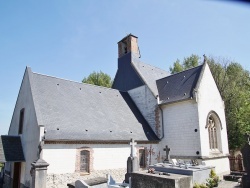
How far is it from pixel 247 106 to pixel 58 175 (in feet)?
57.3

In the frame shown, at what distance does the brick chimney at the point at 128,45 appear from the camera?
21517 mm

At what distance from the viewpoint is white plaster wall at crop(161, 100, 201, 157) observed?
14.4 metres

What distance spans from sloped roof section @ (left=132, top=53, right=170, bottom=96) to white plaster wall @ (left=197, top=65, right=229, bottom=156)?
3.82 meters

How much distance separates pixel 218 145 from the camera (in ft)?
53.1

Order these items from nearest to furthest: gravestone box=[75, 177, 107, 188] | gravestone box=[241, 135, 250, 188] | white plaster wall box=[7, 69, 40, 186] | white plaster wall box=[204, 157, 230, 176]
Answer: gravestone box=[241, 135, 250, 188] → gravestone box=[75, 177, 107, 188] → white plaster wall box=[7, 69, 40, 186] → white plaster wall box=[204, 157, 230, 176]

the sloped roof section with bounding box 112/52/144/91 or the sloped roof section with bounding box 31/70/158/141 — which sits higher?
the sloped roof section with bounding box 112/52/144/91

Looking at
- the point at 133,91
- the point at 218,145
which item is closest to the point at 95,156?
the point at 133,91

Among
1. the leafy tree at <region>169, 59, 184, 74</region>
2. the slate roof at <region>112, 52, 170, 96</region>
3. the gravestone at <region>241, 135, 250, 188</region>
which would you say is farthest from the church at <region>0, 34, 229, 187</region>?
the leafy tree at <region>169, 59, 184, 74</region>

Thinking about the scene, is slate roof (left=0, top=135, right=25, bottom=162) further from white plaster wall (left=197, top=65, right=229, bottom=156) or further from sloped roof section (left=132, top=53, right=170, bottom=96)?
white plaster wall (left=197, top=65, right=229, bottom=156)

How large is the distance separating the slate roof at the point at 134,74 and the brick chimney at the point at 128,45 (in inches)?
22.7

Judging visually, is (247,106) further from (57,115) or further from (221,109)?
(57,115)

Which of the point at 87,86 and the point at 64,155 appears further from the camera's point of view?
the point at 87,86

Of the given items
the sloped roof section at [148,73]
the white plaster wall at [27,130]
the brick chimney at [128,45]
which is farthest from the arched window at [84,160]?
the brick chimney at [128,45]

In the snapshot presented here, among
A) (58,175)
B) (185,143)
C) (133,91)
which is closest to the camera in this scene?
(58,175)
